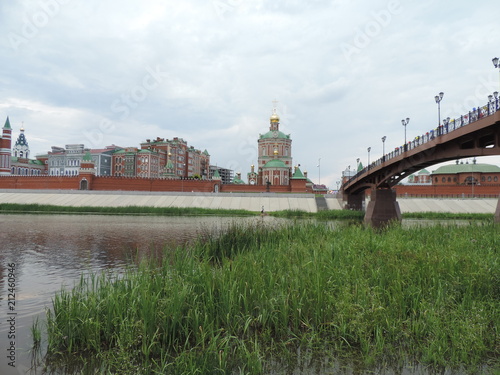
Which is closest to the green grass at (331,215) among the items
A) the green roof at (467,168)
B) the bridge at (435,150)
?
the bridge at (435,150)

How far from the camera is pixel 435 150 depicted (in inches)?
981

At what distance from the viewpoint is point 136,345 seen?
603 centimetres

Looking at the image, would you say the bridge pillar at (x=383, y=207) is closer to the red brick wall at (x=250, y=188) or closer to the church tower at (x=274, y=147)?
the red brick wall at (x=250, y=188)

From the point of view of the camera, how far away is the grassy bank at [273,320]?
5.76 metres

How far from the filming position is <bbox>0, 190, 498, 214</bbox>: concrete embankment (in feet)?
185

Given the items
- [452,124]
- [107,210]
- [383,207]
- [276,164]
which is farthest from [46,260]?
[276,164]

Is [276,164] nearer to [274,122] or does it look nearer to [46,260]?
[274,122]

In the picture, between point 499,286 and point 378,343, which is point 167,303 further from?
point 499,286

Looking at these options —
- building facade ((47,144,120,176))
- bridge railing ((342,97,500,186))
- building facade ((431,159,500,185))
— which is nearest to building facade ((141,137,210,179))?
building facade ((47,144,120,176))

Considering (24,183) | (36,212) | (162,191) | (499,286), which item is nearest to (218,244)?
(499,286)

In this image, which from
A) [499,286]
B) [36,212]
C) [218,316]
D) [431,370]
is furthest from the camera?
[36,212]

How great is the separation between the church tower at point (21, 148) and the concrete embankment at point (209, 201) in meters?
66.2

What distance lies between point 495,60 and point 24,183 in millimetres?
Result: 78211

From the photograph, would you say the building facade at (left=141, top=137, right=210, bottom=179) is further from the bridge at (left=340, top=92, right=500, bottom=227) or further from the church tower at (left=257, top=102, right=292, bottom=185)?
the bridge at (left=340, top=92, right=500, bottom=227)
